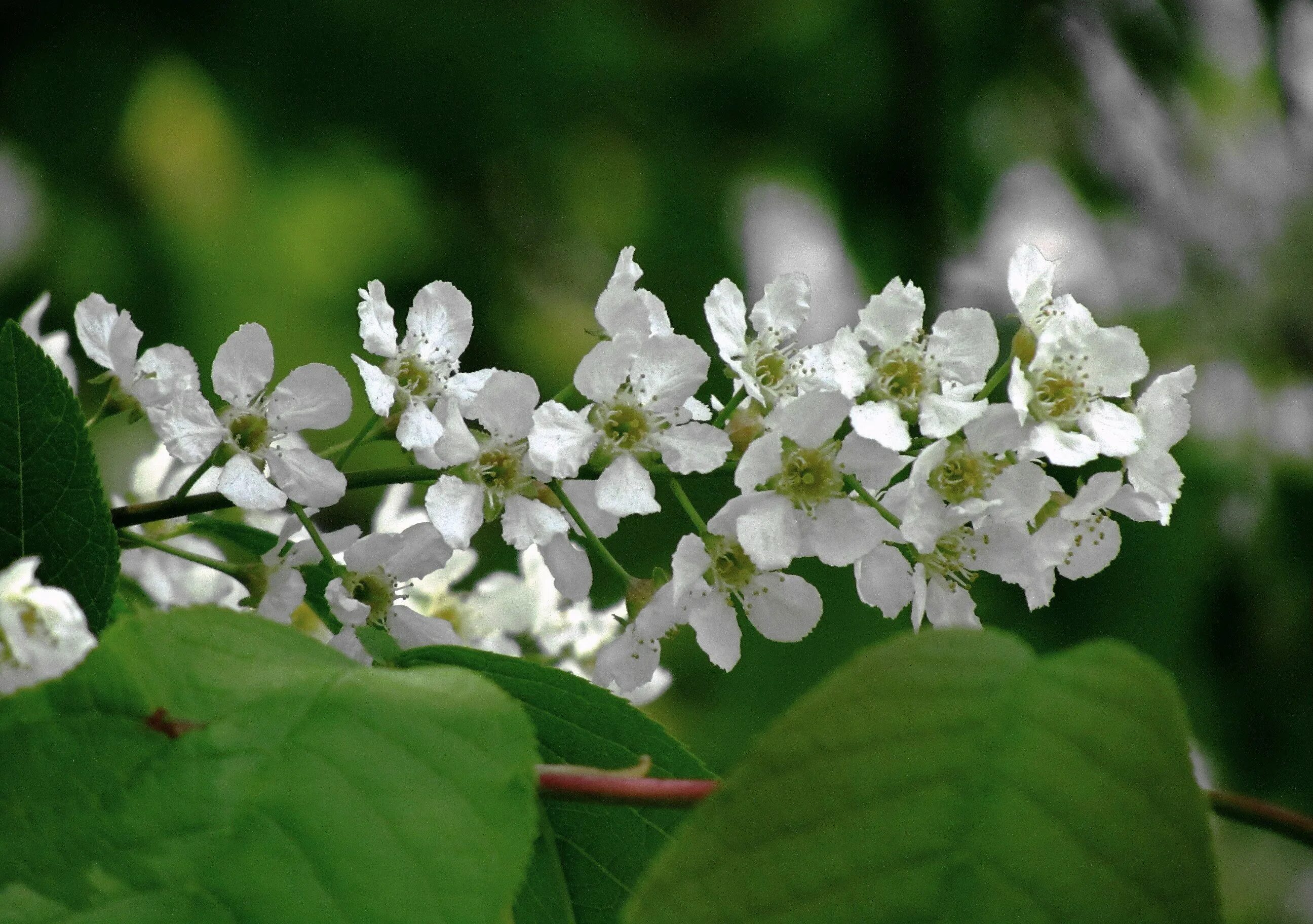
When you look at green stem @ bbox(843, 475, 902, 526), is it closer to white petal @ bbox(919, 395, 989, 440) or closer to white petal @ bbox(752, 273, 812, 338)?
white petal @ bbox(919, 395, 989, 440)

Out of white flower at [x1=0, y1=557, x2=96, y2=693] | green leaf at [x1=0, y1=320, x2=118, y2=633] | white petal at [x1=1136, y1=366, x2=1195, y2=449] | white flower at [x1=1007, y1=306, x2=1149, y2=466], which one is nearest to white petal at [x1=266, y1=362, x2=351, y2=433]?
green leaf at [x1=0, y1=320, x2=118, y2=633]

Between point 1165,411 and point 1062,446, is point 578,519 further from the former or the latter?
point 1165,411

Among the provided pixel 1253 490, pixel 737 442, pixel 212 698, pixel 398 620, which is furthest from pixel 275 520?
pixel 1253 490

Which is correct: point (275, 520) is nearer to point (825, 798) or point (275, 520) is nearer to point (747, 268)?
point (825, 798)

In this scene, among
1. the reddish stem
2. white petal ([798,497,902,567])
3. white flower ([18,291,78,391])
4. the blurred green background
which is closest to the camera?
the reddish stem

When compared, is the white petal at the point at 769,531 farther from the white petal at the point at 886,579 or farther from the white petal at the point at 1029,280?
the white petal at the point at 1029,280

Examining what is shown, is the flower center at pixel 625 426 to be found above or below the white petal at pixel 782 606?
above

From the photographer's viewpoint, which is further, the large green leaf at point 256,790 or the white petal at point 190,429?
the white petal at point 190,429

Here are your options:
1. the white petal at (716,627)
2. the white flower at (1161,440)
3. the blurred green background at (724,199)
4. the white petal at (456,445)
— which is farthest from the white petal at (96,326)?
the blurred green background at (724,199)
